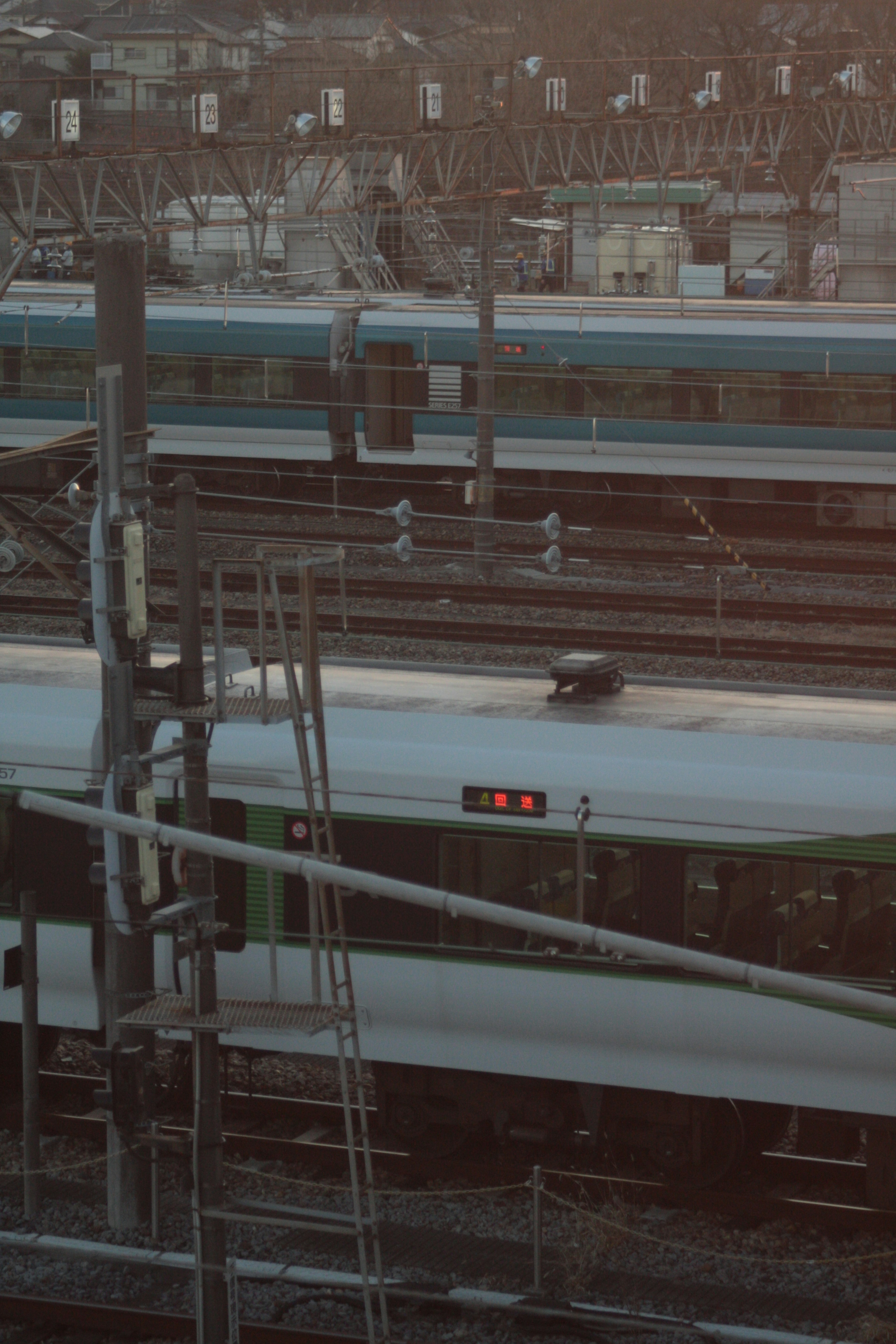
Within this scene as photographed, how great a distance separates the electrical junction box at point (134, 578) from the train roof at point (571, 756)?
2.00 ft

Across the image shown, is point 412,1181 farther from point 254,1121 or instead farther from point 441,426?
A: point 441,426

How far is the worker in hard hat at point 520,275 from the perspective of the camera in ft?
124

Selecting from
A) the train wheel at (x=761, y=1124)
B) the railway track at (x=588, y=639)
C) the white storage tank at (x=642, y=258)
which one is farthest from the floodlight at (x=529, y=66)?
the train wheel at (x=761, y=1124)

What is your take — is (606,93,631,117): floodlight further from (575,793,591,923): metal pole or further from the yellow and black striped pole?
(575,793,591,923): metal pole

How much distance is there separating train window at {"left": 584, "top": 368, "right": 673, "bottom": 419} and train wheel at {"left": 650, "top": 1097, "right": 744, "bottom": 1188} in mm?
17323

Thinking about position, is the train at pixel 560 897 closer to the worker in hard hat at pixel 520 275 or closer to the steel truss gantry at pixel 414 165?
the steel truss gantry at pixel 414 165

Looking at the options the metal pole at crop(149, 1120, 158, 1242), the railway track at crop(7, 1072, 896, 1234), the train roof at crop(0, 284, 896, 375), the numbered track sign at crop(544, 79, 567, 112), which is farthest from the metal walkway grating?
the numbered track sign at crop(544, 79, 567, 112)

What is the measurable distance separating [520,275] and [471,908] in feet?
114

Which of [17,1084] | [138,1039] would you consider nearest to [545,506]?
[17,1084]

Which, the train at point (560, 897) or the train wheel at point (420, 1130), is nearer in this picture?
the train at point (560, 897)

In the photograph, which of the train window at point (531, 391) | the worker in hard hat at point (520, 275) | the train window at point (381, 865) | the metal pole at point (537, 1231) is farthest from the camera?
the worker in hard hat at point (520, 275)

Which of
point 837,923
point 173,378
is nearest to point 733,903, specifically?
point 837,923

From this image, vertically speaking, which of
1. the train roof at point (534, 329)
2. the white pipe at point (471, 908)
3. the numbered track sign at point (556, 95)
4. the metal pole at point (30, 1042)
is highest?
the numbered track sign at point (556, 95)

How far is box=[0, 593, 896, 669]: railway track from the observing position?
1741cm
